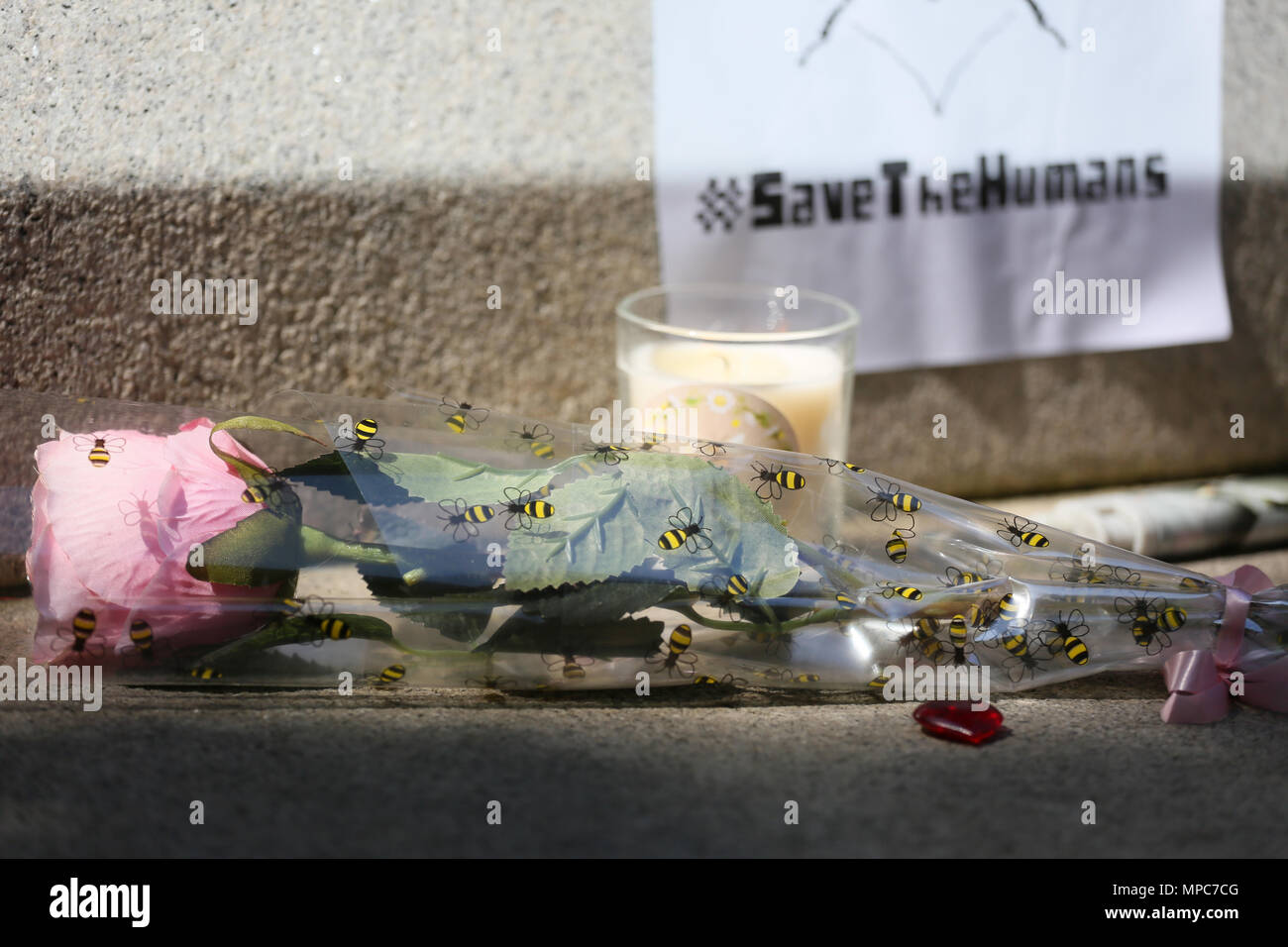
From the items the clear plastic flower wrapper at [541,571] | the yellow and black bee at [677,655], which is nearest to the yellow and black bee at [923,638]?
the clear plastic flower wrapper at [541,571]

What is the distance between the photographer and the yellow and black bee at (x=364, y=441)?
51 cm

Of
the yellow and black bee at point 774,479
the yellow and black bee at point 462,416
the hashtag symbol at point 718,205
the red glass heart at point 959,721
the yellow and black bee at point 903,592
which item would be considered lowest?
the red glass heart at point 959,721

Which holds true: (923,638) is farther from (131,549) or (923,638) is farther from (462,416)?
(131,549)

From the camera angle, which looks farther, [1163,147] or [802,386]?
[1163,147]

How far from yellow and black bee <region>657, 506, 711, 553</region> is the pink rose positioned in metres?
0.19

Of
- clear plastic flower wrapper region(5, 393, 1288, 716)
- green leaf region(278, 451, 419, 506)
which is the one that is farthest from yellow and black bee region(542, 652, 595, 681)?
green leaf region(278, 451, 419, 506)

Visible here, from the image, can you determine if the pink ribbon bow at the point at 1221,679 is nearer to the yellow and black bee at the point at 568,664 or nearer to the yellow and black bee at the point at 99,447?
the yellow and black bee at the point at 568,664

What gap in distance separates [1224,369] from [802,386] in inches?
18.5

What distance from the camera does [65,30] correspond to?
24.5 inches

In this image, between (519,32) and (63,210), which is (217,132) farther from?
(519,32)

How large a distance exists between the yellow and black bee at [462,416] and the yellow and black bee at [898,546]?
23cm

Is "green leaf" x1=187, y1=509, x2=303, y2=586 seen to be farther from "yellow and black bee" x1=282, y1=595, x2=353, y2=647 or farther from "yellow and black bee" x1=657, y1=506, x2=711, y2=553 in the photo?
"yellow and black bee" x1=657, y1=506, x2=711, y2=553
